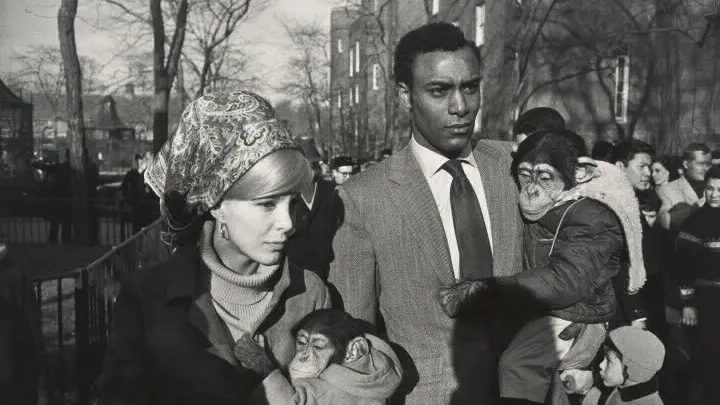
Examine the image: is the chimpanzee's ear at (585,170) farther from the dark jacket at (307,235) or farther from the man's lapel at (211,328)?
the man's lapel at (211,328)

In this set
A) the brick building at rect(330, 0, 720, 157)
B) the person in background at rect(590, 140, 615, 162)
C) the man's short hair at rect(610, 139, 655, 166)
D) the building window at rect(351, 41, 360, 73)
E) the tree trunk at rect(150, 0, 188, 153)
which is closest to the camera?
the man's short hair at rect(610, 139, 655, 166)

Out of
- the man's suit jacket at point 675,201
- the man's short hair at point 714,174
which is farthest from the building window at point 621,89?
the man's short hair at point 714,174

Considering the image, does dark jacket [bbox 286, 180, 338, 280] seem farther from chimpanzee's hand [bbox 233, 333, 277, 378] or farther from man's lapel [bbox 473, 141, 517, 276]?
chimpanzee's hand [bbox 233, 333, 277, 378]

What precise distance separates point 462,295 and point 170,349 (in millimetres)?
1112

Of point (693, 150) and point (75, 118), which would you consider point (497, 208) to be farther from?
point (75, 118)

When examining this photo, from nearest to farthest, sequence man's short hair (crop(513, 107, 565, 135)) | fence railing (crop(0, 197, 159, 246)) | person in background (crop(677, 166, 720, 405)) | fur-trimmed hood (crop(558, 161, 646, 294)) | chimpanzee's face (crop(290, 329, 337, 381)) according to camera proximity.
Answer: chimpanzee's face (crop(290, 329, 337, 381)), fur-trimmed hood (crop(558, 161, 646, 294)), man's short hair (crop(513, 107, 565, 135)), person in background (crop(677, 166, 720, 405)), fence railing (crop(0, 197, 159, 246))

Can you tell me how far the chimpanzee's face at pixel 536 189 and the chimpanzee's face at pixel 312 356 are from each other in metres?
1.11

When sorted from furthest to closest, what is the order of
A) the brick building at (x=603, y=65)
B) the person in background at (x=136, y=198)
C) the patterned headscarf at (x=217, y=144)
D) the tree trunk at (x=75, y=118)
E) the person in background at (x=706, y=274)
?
the brick building at (x=603, y=65), the person in background at (x=136, y=198), the tree trunk at (x=75, y=118), the person in background at (x=706, y=274), the patterned headscarf at (x=217, y=144)

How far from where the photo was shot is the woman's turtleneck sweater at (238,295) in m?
2.52

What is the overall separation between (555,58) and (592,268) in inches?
849

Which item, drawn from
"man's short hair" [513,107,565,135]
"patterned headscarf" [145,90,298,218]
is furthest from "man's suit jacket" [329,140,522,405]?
"man's short hair" [513,107,565,135]

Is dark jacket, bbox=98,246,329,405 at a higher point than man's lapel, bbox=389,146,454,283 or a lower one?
lower

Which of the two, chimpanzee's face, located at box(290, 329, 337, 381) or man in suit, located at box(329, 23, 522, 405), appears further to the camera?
man in suit, located at box(329, 23, 522, 405)

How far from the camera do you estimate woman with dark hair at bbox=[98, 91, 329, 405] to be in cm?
240
